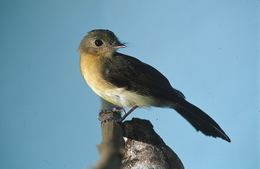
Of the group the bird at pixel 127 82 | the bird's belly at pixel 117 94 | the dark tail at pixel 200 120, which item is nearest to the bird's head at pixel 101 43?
the bird at pixel 127 82

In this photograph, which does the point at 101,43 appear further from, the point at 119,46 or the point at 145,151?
the point at 145,151

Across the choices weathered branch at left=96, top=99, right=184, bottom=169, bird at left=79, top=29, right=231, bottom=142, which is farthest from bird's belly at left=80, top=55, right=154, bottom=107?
weathered branch at left=96, top=99, right=184, bottom=169

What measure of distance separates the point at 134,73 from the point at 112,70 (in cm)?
9

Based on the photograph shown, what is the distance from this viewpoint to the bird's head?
1.86 m

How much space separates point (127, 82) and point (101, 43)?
0.71 ft

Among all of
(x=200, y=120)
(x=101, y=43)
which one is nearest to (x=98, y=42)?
(x=101, y=43)

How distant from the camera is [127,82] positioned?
5.91 feet

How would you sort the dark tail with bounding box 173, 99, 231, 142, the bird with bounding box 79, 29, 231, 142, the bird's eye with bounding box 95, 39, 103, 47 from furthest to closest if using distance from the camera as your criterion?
the bird's eye with bounding box 95, 39, 103, 47 < the bird with bounding box 79, 29, 231, 142 < the dark tail with bounding box 173, 99, 231, 142

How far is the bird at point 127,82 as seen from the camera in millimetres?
1770

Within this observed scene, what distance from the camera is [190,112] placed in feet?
5.61

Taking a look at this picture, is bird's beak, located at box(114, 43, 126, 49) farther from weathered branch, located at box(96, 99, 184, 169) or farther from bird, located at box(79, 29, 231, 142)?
weathered branch, located at box(96, 99, 184, 169)

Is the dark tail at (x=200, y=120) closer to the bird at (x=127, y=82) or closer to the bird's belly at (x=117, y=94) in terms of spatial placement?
the bird at (x=127, y=82)

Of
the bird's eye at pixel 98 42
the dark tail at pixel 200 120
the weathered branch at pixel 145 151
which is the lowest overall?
the weathered branch at pixel 145 151

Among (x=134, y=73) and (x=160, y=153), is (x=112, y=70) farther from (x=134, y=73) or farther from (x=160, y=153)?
(x=160, y=153)
